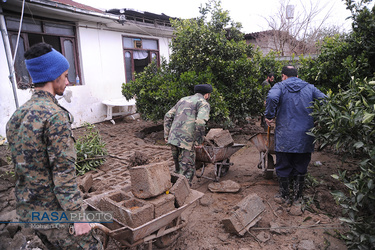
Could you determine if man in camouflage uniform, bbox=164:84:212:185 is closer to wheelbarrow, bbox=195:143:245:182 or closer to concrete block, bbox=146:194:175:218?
Answer: wheelbarrow, bbox=195:143:245:182

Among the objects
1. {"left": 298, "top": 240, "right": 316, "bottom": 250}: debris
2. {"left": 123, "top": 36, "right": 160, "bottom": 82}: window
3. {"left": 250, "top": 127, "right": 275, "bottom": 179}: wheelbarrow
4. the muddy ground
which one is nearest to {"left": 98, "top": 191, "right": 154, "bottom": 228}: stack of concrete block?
the muddy ground

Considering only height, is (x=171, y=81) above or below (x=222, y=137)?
above

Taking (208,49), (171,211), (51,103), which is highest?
(208,49)

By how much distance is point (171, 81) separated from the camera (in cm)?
755

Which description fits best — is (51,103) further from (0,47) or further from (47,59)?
(0,47)

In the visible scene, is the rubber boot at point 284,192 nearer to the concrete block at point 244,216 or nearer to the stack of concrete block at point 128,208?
the concrete block at point 244,216

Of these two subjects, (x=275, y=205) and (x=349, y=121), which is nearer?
(x=349, y=121)

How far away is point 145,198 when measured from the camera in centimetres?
296

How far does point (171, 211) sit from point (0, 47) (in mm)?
7500

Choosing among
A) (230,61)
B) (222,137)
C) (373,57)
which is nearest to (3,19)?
(230,61)

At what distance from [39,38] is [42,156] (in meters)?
8.59

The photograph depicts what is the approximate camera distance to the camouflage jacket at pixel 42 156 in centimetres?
186

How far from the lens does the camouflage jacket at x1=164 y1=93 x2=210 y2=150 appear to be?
4250 millimetres

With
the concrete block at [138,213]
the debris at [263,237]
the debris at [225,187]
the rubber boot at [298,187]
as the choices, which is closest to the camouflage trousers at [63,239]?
the concrete block at [138,213]
